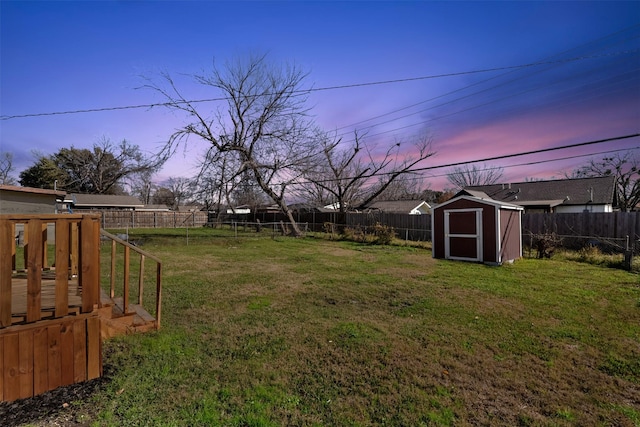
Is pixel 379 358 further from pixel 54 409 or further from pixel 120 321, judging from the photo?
pixel 120 321

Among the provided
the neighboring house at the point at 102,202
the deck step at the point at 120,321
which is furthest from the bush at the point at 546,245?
the neighboring house at the point at 102,202

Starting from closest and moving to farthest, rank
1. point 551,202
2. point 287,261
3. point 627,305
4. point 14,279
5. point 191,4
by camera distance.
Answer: point 14,279 → point 627,305 → point 191,4 → point 287,261 → point 551,202

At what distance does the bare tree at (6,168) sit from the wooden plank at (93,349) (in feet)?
141

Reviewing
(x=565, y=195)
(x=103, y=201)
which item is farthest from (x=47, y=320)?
(x=103, y=201)

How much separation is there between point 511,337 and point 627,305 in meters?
3.17

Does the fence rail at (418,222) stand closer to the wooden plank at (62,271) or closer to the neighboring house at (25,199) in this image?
the neighboring house at (25,199)

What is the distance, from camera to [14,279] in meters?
4.29

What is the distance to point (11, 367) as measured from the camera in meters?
2.45

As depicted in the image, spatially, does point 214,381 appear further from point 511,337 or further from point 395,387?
point 511,337

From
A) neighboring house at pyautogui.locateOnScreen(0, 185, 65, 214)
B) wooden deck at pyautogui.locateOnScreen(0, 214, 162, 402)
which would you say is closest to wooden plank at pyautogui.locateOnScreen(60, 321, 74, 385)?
wooden deck at pyautogui.locateOnScreen(0, 214, 162, 402)

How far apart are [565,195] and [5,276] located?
26078 mm

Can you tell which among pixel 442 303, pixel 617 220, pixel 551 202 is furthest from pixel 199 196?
pixel 551 202

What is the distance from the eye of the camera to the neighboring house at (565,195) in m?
19.5

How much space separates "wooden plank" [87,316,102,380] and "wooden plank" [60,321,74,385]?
12 centimetres
